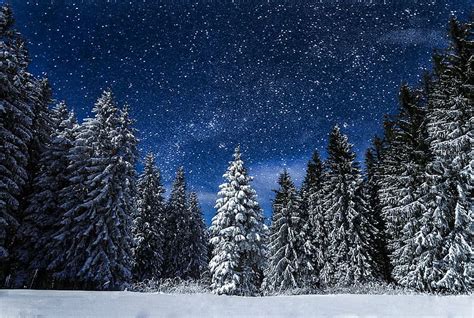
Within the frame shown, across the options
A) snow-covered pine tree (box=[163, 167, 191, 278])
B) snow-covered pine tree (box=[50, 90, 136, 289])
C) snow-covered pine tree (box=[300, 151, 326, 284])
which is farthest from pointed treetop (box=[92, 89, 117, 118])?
snow-covered pine tree (box=[300, 151, 326, 284])

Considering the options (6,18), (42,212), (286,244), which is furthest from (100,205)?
(286,244)

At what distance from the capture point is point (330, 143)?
32469mm

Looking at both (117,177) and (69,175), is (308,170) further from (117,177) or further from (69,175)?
(69,175)

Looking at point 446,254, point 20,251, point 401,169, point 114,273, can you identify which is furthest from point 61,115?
point 446,254

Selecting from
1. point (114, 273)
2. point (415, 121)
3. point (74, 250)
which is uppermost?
point (415, 121)

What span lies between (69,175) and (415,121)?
25960 millimetres

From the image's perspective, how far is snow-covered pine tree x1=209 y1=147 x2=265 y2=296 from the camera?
20297 millimetres

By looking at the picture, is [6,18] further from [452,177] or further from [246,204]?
[452,177]

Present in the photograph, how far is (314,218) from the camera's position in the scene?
3259cm

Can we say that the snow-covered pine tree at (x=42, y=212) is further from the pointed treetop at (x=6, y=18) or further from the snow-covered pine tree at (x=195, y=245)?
the snow-covered pine tree at (x=195, y=245)

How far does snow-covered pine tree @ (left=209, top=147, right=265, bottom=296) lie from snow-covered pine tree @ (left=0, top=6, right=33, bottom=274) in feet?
40.9

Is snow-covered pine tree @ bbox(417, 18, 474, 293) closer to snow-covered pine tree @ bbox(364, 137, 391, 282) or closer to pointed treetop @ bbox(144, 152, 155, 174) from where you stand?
snow-covered pine tree @ bbox(364, 137, 391, 282)

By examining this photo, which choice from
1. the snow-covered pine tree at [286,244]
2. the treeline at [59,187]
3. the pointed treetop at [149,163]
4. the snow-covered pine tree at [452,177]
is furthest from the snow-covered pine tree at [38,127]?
the snow-covered pine tree at [452,177]

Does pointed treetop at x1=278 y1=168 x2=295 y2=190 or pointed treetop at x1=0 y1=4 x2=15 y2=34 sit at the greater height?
pointed treetop at x1=0 y1=4 x2=15 y2=34
